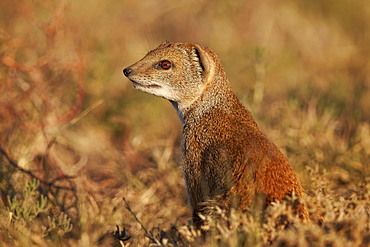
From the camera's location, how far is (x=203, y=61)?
4.45 metres

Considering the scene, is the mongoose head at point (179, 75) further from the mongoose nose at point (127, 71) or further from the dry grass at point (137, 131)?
the dry grass at point (137, 131)

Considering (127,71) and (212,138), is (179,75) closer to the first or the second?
(127,71)

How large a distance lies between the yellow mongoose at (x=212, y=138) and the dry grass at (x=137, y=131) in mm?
232

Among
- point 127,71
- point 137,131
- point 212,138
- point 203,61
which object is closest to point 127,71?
point 127,71

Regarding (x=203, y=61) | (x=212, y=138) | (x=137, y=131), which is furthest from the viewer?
(x=137, y=131)

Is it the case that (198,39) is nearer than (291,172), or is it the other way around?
(291,172)

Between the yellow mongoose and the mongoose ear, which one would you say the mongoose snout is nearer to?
the yellow mongoose

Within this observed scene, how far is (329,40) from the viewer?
8836 mm

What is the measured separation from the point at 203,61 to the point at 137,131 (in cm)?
255

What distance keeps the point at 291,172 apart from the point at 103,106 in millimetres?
3771

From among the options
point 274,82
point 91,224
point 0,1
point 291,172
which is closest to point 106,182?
point 91,224

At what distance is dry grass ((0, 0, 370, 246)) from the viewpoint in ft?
12.3

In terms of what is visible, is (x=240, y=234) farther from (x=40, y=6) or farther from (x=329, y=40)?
(x=329, y=40)

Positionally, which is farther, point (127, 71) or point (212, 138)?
point (127, 71)
